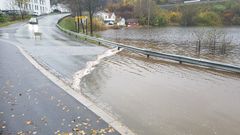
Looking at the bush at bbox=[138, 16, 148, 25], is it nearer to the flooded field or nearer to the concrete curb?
the flooded field

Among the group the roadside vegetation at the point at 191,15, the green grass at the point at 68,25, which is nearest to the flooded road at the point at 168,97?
the green grass at the point at 68,25

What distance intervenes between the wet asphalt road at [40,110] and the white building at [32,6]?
224 ft

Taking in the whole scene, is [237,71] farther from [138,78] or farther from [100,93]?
[100,93]

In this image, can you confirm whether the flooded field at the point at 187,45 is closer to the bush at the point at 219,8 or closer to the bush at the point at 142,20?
the bush at the point at 142,20

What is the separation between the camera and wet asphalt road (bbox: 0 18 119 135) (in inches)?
239

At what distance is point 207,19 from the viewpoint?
8762 cm

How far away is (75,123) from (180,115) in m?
2.98

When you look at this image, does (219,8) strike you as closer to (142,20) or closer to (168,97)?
(142,20)

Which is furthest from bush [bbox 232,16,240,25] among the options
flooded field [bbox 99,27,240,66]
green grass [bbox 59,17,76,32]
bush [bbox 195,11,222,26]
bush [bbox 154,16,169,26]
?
green grass [bbox 59,17,76,32]

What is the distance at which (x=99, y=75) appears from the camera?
39.8 feet

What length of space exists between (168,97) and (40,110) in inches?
169

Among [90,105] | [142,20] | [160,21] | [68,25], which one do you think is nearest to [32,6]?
[68,25]

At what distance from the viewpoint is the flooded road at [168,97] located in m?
6.52

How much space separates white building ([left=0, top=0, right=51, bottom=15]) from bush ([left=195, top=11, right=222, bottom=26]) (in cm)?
5639
